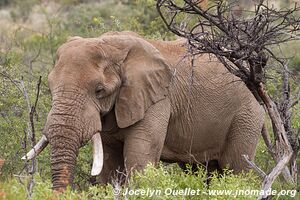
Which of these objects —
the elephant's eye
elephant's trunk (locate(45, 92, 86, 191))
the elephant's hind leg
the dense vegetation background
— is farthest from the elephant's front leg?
the elephant's hind leg

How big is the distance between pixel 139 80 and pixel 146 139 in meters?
0.51

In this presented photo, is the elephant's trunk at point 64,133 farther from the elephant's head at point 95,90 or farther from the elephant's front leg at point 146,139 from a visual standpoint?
the elephant's front leg at point 146,139

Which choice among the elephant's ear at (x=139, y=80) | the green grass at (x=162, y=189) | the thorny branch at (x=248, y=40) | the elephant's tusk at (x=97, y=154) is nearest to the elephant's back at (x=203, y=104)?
the elephant's ear at (x=139, y=80)

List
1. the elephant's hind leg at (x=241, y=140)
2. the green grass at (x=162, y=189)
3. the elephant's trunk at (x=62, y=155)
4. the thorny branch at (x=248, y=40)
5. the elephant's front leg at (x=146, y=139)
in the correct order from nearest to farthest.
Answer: the green grass at (x=162, y=189) < the thorny branch at (x=248, y=40) < the elephant's trunk at (x=62, y=155) < the elephant's front leg at (x=146, y=139) < the elephant's hind leg at (x=241, y=140)

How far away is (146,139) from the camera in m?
7.93

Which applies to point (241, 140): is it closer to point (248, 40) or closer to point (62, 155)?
point (62, 155)

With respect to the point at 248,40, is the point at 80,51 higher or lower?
lower

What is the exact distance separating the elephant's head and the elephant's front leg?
0.09 metres

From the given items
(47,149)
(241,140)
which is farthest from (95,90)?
(47,149)

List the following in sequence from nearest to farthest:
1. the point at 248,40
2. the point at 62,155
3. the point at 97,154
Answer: the point at 248,40
the point at 62,155
the point at 97,154

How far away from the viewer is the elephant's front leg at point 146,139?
786 centimetres

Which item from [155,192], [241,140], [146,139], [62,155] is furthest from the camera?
[241,140]

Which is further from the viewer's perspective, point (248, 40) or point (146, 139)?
point (146, 139)

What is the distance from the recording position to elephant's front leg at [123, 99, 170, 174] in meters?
7.86
